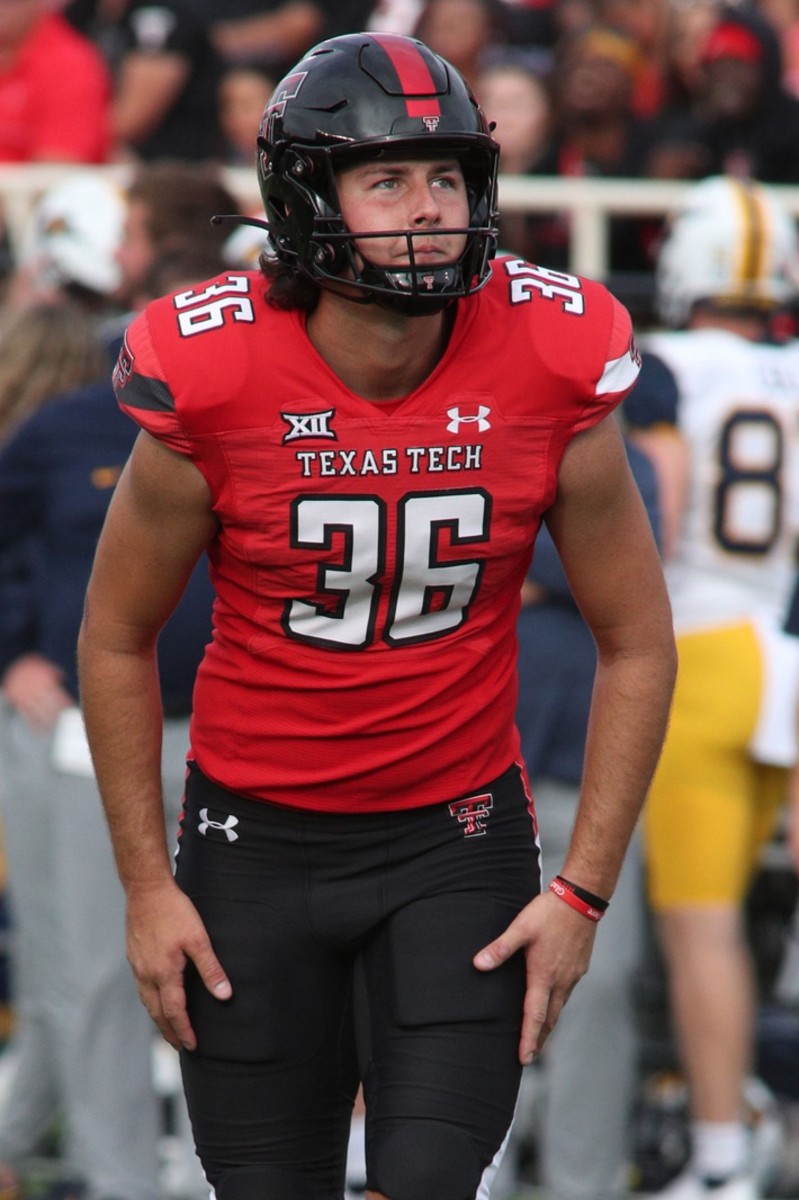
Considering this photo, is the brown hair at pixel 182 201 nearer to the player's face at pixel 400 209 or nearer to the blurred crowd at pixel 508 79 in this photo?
the blurred crowd at pixel 508 79

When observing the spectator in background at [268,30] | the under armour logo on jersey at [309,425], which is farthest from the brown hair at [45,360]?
the spectator in background at [268,30]

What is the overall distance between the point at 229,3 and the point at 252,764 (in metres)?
6.23

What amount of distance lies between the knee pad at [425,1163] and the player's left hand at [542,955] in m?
0.19

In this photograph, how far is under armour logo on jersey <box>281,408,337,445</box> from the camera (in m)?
2.81

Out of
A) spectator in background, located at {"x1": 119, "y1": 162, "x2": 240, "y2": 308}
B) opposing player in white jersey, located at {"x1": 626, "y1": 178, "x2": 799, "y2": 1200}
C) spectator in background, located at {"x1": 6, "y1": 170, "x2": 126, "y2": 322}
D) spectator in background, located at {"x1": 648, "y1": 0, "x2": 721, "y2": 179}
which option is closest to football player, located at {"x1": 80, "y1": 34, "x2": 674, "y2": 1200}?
opposing player in white jersey, located at {"x1": 626, "y1": 178, "x2": 799, "y2": 1200}

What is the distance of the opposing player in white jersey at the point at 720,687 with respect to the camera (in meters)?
5.01

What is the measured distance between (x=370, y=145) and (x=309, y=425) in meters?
0.41

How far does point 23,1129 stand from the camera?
5.43 meters

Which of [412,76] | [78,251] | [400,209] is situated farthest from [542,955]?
[78,251]

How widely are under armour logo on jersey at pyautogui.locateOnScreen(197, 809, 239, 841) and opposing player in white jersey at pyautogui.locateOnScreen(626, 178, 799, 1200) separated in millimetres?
2128

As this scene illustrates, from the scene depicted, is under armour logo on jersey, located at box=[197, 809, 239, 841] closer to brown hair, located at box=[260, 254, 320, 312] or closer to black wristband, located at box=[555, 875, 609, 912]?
black wristband, located at box=[555, 875, 609, 912]

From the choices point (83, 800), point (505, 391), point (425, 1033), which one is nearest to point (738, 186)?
point (83, 800)

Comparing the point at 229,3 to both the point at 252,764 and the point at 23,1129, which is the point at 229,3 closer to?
the point at 23,1129

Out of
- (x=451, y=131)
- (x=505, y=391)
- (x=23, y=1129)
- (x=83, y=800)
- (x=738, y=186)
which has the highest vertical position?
(x=451, y=131)
